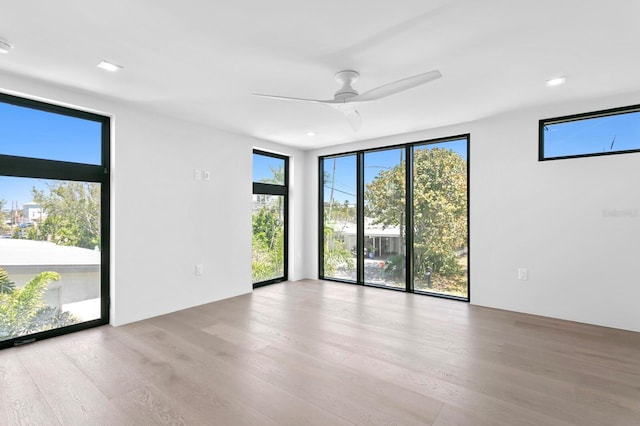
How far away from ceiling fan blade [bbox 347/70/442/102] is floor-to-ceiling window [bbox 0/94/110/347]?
2.84 metres

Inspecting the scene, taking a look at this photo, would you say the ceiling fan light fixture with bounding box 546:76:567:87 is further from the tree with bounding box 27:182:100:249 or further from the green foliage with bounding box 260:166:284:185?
the tree with bounding box 27:182:100:249

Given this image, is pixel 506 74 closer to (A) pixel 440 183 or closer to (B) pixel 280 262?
(A) pixel 440 183

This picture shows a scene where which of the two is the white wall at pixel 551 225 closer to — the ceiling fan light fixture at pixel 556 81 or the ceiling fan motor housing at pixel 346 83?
the ceiling fan light fixture at pixel 556 81

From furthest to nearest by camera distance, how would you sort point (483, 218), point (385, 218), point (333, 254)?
point (333, 254)
point (385, 218)
point (483, 218)

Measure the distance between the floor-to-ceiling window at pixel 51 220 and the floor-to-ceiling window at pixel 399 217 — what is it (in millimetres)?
3486

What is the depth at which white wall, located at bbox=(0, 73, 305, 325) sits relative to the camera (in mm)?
3477

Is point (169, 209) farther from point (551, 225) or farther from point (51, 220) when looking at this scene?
point (551, 225)

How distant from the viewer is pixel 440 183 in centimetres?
467

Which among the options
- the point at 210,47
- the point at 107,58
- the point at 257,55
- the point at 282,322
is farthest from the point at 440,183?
the point at 107,58

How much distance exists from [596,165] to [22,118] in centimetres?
576

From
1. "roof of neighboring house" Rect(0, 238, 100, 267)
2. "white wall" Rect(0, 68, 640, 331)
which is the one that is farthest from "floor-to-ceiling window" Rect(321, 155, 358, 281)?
"roof of neighboring house" Rect(0, 238, 100, 267)

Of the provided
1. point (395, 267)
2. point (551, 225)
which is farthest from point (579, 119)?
point (395, 267)

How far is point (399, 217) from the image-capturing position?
507 centimetres

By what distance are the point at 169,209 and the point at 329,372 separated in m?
2.75
